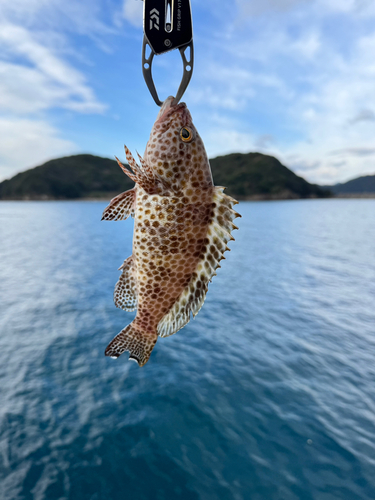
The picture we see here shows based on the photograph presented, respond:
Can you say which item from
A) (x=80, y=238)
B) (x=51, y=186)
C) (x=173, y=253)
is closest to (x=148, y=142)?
(x=173, y=253)

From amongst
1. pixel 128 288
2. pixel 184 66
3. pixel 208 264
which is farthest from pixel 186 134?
pixel 128 288

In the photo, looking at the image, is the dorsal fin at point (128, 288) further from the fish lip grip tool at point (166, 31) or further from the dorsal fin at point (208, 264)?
the fish lip grip tool at point (166, 31)

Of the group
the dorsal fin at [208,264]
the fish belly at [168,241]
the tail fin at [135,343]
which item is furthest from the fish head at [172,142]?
the tail fin at [135,343]

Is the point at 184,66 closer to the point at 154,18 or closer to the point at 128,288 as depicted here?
the point at 154,18

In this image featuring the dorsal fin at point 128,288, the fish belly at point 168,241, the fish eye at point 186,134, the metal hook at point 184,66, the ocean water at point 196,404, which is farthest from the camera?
the ocean water at point 196,404

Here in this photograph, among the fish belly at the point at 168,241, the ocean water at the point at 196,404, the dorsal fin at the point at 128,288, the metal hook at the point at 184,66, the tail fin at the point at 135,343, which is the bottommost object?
the ocean water at the point at 196,404

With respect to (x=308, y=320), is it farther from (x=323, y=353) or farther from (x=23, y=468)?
(x=23, y=468)
